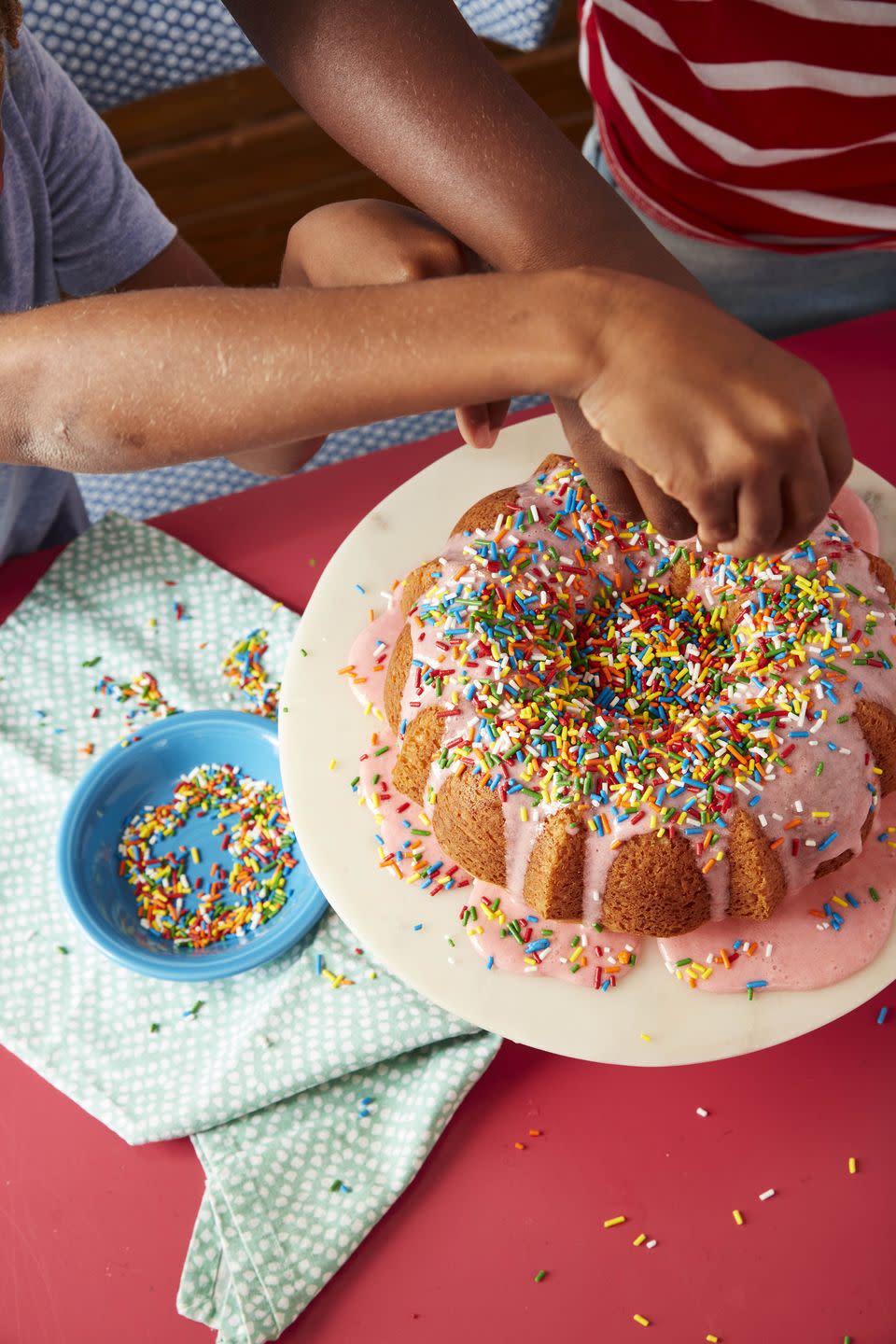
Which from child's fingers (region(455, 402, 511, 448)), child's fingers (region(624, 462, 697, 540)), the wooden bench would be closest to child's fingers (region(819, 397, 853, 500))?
child's fingers (region(624, 462, 697, 540))

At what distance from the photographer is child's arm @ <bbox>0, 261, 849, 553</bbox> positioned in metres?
0.72

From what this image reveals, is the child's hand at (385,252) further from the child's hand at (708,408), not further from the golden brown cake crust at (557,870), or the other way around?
the golden brown cake crust at (557,870)

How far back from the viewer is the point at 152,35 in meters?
1.64

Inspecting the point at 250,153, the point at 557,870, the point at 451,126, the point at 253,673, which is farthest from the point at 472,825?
the point at 250,153

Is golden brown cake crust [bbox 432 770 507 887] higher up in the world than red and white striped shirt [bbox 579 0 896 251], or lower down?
lower down

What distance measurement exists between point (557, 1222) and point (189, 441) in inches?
30.5

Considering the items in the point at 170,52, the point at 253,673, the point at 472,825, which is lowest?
the point at 253,673

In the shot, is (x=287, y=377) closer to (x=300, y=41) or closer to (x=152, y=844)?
(x=300, y=41)

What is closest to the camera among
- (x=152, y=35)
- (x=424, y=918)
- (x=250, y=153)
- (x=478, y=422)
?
(x=478, y=422)

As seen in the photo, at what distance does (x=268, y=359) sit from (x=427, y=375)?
4.2 inches

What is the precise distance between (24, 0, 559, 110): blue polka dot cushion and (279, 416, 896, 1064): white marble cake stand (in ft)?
2.78

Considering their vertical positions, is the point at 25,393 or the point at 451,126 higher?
the point at 451,126

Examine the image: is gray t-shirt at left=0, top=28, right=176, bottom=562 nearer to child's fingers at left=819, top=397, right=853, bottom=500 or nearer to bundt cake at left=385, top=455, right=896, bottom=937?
bundt cake at left=385, top=455, right=896, bottom=937

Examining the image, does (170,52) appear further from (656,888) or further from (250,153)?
(656,888)
